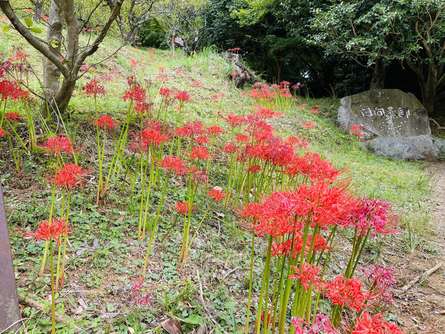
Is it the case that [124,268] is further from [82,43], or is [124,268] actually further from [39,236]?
[82,43]

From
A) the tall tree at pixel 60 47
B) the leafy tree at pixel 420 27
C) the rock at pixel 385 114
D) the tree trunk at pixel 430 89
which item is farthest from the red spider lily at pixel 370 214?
the tree trunk at pixel 430 89

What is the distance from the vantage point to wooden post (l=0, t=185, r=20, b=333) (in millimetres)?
1517

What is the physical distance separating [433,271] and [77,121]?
11.7 ft

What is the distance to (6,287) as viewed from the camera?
152 centimetres

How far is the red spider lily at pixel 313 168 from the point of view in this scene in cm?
182

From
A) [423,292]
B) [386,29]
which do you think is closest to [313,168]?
[423,292]

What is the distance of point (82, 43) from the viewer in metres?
8.30

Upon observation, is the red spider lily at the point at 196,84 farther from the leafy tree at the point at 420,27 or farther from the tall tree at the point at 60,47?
the tall tree at the point at 60,47

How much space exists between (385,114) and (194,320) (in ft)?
28.4

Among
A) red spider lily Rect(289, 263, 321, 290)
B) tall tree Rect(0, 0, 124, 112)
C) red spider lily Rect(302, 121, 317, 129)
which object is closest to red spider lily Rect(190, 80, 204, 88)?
red spider lily Rect(302, 121, 317, 129)

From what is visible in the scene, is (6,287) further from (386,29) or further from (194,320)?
(386,29)

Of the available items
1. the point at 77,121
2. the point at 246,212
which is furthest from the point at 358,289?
the point at 77,121

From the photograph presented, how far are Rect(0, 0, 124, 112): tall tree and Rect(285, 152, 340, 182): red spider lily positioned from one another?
1.81m

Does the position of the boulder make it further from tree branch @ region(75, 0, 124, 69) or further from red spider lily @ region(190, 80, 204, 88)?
tree branch @ region(75, 0, 124, 69)
